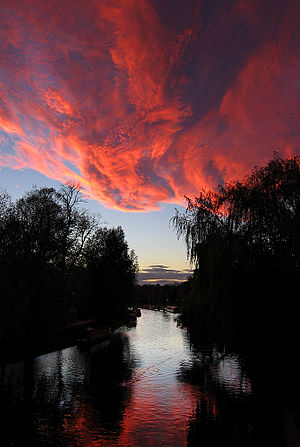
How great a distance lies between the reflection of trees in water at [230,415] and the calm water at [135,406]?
3cm

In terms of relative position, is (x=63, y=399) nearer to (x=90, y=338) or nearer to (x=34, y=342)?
(x=34, y=342)

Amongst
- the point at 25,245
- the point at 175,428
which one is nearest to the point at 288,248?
the point at 175,428

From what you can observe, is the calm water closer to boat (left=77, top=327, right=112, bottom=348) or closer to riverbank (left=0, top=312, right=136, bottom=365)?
riverbank (left=0, top=312, right=136, bottom=365)

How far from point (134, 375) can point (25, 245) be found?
1616cm

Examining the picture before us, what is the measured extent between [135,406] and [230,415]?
3910mm

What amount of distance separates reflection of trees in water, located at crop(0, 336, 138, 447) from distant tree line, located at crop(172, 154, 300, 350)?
242 inches

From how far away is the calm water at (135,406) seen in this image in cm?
1166

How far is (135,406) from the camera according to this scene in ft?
49.4

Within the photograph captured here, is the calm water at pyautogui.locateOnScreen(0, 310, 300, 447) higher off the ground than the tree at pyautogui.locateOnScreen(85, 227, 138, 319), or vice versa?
the tree at pyautogui.locateOnScreen(85, 227, 138, 319)

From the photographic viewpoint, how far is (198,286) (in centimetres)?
1845

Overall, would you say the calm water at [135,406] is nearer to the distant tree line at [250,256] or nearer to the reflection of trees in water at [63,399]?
the reflection of trees in water at [63,399]

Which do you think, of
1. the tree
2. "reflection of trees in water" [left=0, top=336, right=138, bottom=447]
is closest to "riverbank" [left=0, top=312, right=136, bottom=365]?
"reflection of trees in water" [left=0, top=336, right=138, bottom=447]

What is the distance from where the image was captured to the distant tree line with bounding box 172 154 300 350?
1555cm

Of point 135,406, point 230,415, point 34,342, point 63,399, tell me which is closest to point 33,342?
point 34,342
